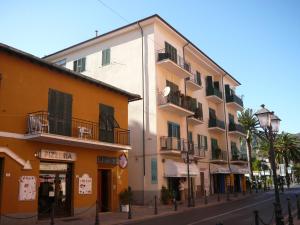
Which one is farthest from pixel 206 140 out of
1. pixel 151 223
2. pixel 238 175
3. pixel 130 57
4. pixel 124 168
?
pixel 151 223

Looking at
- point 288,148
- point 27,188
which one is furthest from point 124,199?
point 288,148

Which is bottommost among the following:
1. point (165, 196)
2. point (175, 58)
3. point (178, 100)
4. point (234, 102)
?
point (165, 196)

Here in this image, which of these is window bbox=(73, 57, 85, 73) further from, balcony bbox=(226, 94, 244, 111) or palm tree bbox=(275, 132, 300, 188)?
palm tree bbox=(275, 132, 300, 188)

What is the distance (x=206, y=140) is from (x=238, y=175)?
10.4 metres

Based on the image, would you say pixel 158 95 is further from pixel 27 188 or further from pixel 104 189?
pixel 27 188

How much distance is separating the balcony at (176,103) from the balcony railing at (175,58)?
2.83 metres

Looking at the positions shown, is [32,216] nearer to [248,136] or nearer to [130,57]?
[130,57]

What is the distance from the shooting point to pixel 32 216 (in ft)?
48.8

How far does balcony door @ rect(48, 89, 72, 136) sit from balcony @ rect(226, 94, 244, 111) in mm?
28201

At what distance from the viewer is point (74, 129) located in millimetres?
17703

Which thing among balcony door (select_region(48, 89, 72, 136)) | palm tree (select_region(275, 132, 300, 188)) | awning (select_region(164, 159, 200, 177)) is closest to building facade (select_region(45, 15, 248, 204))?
awning (select_region(164, 159, 200, 177))

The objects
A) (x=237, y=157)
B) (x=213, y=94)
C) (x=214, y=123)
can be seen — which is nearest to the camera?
(x=214, y=123)

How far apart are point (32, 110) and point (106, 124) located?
521 centimetres

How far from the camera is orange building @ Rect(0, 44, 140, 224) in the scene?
47.7 feet
